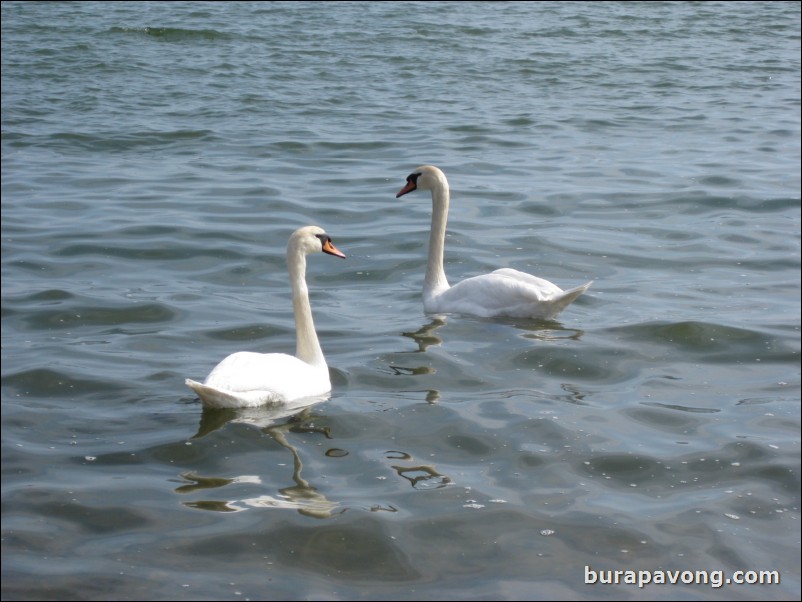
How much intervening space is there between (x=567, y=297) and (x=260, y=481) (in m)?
3.11

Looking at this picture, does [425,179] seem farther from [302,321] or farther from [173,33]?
[173,33]

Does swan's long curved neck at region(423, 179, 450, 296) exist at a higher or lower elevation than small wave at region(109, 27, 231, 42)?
lower

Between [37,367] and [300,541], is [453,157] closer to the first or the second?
[37,367]

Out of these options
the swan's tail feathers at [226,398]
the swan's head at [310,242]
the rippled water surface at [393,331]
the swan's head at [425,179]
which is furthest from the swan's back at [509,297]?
the swan's tail feathers at [226,398]

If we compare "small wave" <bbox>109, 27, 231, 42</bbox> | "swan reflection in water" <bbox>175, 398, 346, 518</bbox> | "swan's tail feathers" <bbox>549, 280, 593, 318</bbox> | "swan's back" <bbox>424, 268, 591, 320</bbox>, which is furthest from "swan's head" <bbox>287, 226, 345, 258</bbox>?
"small wave" <bbox>109, 27, 231, 42</bbox>

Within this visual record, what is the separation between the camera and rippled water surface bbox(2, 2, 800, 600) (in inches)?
205

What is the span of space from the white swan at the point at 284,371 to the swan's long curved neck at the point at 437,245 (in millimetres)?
1846

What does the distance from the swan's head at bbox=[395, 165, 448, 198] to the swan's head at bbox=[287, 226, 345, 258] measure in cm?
229

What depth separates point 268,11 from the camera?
23.5 meters

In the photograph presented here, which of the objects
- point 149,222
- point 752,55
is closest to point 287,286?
point 149,222

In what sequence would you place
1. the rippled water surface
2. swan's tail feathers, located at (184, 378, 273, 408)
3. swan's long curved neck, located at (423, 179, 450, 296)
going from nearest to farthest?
the rippled water surface
swan's tail feathers, located at (184, 378, 273, 408)
swan's long curved neck, located at (423, 179, 450, 296)

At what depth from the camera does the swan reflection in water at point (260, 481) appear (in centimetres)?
550

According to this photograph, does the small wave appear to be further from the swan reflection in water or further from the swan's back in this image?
the swan reflection in water

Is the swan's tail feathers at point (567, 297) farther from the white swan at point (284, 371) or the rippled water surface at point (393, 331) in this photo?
the white swan at point (284, 371)
